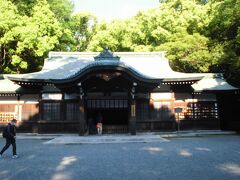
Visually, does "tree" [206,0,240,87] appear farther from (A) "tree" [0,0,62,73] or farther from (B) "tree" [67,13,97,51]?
(B) "tree" [67,13,97,51]

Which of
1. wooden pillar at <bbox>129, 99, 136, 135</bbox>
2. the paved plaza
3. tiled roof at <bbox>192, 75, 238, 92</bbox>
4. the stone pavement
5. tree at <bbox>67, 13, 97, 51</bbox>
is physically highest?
tree at <bbox>67, 13, 97, 51</bbox>

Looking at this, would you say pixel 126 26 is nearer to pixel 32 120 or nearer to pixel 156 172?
pixel 32 120

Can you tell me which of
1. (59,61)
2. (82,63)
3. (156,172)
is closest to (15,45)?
(59,61)

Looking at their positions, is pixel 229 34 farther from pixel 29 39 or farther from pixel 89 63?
pixel 29 39

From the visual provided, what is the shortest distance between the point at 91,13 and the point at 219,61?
2633 centimetres

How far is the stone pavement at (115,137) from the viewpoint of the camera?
16684 millimetres

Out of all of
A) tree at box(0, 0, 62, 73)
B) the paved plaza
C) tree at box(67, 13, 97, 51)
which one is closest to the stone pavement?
the paved plaza

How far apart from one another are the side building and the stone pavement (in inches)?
24.3

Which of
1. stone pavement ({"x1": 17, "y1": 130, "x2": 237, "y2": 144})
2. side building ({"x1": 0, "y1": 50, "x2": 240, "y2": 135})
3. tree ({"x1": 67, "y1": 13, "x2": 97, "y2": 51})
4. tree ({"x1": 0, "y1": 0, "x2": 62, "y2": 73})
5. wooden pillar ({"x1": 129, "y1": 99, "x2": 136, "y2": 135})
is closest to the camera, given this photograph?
stone pavement ({"x1": 17, "y1": 130, "x2": 237, "y2": 144})

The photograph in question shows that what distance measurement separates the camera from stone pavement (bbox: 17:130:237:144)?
1668 centimetres

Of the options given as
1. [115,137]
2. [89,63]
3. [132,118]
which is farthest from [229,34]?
[115,137]

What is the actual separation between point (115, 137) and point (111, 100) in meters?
3.49

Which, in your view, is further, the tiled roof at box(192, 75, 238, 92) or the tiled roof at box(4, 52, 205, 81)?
the tiled roof at box(192, 75, 238, 92)

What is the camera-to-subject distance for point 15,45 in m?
26.9
